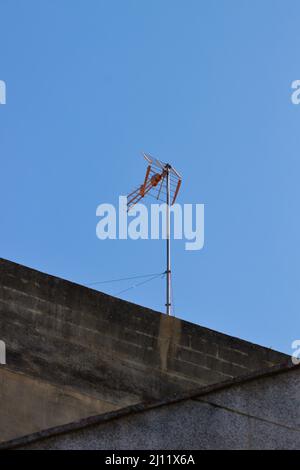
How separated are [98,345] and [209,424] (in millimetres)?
5068

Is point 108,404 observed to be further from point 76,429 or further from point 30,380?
point 76,429

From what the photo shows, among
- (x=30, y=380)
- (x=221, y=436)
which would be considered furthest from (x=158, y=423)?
(x=30, y=380)

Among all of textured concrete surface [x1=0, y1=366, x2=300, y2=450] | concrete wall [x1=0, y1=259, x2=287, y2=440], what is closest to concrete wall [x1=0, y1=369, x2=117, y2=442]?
concrete wall [x1=0, y1=259, x2=287, y2=440]

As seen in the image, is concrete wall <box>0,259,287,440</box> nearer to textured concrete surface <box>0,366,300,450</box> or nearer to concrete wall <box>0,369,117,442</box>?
concrete wall <box>0,369,117,442</box>

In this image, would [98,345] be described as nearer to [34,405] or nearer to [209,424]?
[34,405]

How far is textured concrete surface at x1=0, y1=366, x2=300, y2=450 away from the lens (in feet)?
24.7

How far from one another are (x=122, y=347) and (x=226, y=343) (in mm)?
1267

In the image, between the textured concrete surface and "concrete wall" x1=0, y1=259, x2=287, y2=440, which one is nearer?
the textured concrete surface

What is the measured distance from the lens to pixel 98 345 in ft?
41.4

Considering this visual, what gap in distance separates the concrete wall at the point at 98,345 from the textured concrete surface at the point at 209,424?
4.18 meters

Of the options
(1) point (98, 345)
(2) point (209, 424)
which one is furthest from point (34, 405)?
(2) point (209, 424)

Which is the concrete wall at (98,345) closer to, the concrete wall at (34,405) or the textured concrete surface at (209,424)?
the concrete wall at (34,405)

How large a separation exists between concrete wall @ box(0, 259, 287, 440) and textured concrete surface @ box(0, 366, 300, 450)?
4.18m
